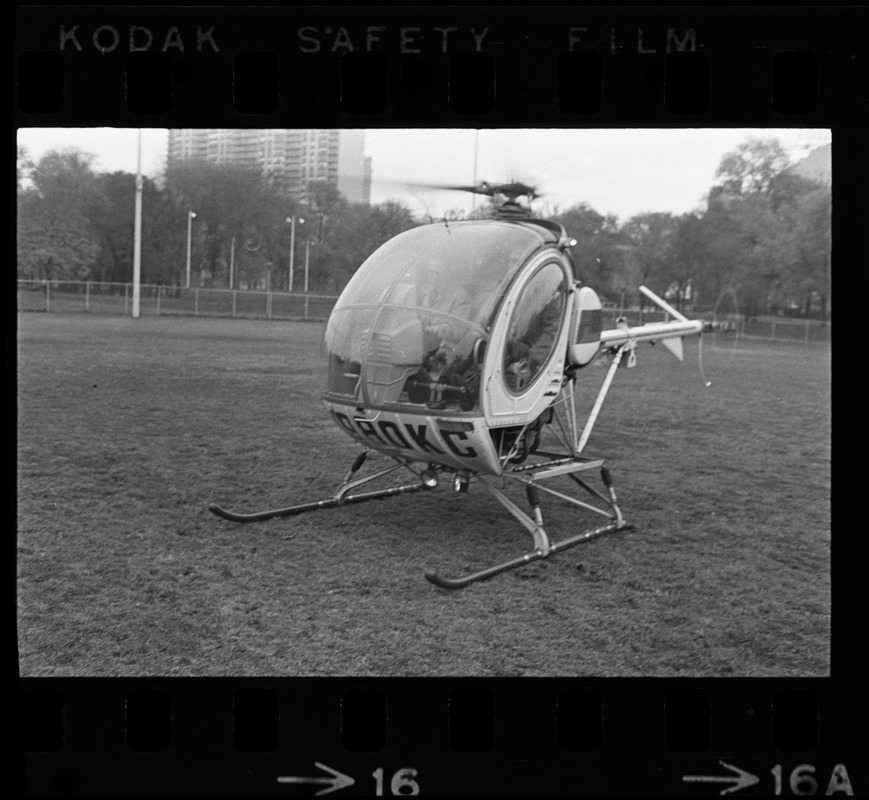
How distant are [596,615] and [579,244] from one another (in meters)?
2.86

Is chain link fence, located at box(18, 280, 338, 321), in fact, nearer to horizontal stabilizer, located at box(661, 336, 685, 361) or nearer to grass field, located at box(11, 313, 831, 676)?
grass field, located at box(11, 313, 831, 676)

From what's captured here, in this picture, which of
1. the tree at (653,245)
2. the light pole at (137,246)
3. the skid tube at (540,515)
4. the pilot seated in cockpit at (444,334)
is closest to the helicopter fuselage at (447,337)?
the pilot seated in cockpit at (444,334)

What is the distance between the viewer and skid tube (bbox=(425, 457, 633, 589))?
6727 millimetres

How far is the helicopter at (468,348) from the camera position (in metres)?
6.55
